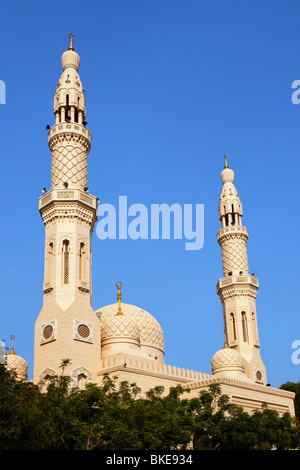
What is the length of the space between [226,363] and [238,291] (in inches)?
267

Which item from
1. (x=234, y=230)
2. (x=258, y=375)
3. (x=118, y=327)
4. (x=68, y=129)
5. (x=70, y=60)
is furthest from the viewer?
(x=234, y=230)

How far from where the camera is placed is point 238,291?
3847cm

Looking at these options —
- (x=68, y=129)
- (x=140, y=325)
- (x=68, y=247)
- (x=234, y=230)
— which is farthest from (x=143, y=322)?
(x=68, y=129)

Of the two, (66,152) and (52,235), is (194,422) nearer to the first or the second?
(52,235)

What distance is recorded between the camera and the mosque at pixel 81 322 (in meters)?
27.5

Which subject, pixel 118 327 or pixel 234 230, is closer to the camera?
pixel 118 327

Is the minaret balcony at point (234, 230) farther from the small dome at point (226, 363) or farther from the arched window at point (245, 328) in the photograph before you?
the small dome at point (226, 363)

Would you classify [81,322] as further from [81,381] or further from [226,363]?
[226,363]

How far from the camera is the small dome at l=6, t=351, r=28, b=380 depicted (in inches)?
1232

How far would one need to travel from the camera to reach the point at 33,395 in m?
19.5

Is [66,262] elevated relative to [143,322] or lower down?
elevated

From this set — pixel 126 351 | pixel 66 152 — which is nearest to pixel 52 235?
pixel 66 152

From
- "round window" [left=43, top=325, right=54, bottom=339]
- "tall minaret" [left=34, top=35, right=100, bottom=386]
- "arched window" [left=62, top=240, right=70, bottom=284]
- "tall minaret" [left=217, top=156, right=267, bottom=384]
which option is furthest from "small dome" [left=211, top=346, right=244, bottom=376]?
"round window" [left=43, top=325, right=54, bottom=339]

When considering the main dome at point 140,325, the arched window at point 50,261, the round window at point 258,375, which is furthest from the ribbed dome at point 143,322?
the round window at point 258,375
